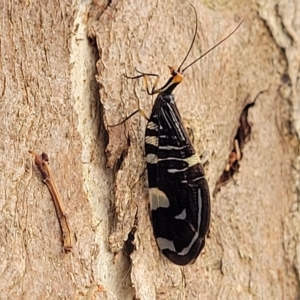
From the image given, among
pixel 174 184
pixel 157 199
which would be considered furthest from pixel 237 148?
pixel 157 199

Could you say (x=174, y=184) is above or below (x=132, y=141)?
below

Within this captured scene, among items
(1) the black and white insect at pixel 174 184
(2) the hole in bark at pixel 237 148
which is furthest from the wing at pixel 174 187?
(2) the hole in bark at pixel 237 148

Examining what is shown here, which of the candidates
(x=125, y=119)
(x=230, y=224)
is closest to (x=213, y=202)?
(x=230, y=224)

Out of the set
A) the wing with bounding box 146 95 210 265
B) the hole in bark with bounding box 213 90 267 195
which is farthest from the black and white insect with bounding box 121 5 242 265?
the hole in bark with bounding box 213 90 267 195

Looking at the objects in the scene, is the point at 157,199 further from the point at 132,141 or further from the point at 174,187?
the point at 132,141

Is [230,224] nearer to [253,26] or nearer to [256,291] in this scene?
[256,291]

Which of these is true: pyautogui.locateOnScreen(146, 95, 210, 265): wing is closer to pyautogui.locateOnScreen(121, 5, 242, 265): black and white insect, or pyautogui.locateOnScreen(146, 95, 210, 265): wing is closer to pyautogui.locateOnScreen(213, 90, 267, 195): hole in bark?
pyautogui.locateOnScreen(121, 5, 242, 265): black and white insect
